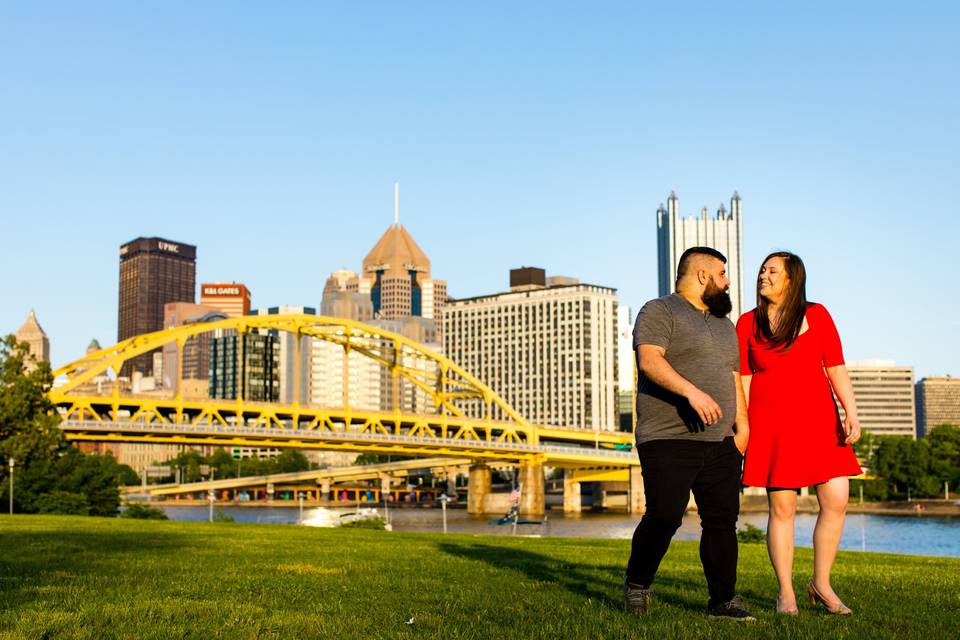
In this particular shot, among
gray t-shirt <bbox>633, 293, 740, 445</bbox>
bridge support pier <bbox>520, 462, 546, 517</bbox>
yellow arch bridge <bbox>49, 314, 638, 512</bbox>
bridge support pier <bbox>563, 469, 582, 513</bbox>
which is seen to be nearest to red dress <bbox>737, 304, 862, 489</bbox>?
gray t-shirt <bbox>633, 293, 740, 445</bbox>

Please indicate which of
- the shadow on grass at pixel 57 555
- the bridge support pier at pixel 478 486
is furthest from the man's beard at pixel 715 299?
the bridge support pier at pixel 478 486

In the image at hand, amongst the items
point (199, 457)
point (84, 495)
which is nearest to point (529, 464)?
point (84, 495)

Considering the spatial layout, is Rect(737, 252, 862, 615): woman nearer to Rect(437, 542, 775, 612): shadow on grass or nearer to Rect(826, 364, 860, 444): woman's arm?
Rect(826, 364, 860, 444): woman's arm

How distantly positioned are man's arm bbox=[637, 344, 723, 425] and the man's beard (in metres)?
0.51

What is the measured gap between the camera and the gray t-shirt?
7367mm

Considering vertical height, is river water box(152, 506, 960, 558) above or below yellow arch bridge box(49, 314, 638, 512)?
below

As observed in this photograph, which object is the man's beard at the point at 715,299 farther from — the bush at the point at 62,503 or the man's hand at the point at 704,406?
the bush at the point at 62,503

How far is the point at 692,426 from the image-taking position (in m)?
7.34

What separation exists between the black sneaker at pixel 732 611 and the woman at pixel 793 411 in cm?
55

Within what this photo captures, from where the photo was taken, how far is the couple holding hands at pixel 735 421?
24.0ft

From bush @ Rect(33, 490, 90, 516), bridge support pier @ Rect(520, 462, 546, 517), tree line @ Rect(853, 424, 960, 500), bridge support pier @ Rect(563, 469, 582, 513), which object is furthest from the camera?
bridge support pier @ Rect(563, 469, 582, 513)

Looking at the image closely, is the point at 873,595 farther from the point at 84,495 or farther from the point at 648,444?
the point at 84,495

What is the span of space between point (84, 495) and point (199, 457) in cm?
13810

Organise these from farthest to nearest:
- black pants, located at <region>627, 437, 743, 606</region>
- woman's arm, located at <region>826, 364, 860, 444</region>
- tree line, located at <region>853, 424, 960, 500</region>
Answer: tree line, located at <region>853, 424, 960, 500</region> < woman's arm, located at <region>826, 364, 860, 444</region> < black pants, located at <region>627, 437, 743, 606</region>
